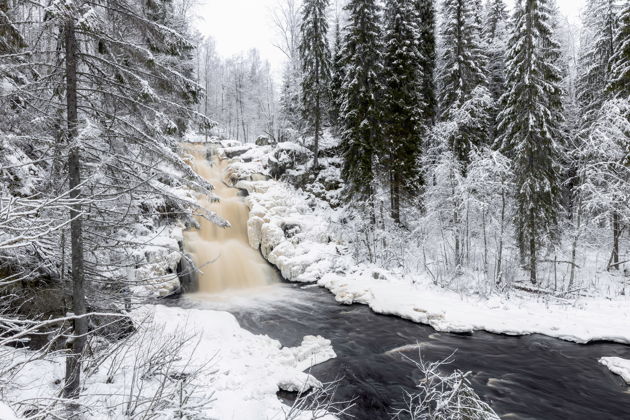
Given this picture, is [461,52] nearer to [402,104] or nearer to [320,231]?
[402,104]

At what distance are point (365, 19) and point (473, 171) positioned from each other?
1123 centimetres

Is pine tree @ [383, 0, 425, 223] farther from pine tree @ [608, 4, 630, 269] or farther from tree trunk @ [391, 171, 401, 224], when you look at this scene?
pine tree @ [608, 4, 630, 269]

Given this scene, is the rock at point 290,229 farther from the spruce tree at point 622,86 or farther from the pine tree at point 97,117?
the spruce tree at point 622,86

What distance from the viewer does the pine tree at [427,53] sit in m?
21.0

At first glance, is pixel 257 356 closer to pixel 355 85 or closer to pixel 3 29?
pixel 3 29

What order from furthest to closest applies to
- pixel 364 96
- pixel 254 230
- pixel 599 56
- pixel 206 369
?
1. pixel 599 56
2. pixel 254 230
3. pixel 364 96
4. pixel 206 369

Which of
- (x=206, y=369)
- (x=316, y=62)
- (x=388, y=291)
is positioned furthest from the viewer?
(x=316, y=62)

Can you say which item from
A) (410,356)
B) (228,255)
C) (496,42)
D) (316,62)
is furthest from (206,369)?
(496,42)

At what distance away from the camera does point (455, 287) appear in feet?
45.5

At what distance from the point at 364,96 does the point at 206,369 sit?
16794 millimetres

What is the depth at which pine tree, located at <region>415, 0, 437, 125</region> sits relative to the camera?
21.0 m

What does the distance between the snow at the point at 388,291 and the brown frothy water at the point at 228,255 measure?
2.31 feet

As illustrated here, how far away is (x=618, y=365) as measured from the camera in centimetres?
797

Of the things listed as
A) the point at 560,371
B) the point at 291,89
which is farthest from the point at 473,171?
the point at 291,89
